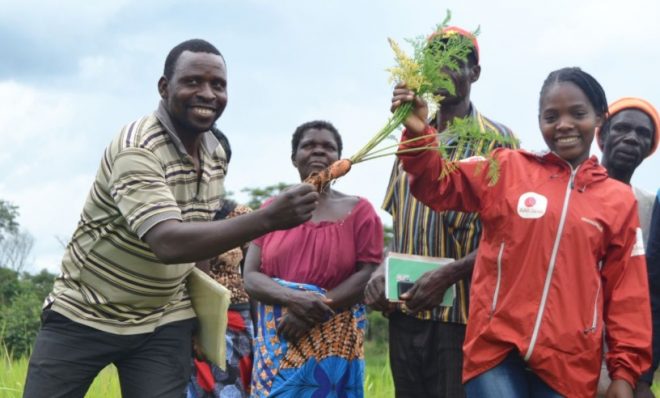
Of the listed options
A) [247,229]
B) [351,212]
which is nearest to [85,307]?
[247,229]

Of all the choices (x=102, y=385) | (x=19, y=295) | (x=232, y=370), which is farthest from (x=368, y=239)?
(x=19, y=295)

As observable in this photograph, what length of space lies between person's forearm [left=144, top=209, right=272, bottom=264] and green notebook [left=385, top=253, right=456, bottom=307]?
112cm

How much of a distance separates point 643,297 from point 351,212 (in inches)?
79.3

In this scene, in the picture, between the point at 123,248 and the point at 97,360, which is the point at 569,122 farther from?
the point at 97,360

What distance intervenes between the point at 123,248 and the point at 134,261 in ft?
0.23

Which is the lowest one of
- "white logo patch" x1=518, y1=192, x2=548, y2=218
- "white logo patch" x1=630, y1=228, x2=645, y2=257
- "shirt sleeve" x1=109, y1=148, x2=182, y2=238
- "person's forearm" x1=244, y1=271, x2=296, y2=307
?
"person's forearm" x1=244, y1=271, x2=296, y2=307

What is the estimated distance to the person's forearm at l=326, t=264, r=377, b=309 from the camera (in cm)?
520

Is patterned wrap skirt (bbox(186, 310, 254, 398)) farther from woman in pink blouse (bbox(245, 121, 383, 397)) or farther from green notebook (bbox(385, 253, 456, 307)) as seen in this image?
green notebook (bbox(385, 253, 456, 307))

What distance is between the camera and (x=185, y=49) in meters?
4.04

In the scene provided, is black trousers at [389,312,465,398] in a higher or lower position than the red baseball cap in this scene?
lower

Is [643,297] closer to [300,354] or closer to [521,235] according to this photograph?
[521,235]

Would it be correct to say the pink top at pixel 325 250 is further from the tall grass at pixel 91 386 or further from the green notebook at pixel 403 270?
the tall grass at pixel 91 386

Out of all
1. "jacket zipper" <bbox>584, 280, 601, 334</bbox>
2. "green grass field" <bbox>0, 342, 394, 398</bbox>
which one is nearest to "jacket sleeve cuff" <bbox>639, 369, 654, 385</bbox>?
"jacket zipper" <bbox>584, 280, 601, 334</bbox>

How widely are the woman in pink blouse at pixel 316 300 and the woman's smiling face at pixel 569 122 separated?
5.54 feet
